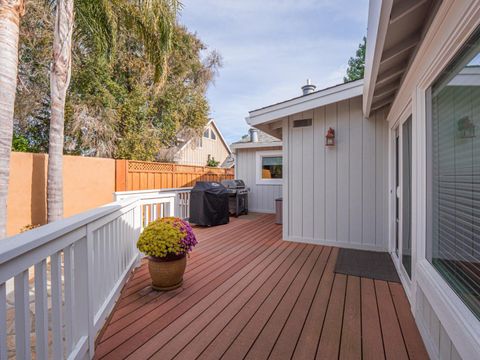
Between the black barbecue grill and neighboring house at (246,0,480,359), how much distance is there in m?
3.32

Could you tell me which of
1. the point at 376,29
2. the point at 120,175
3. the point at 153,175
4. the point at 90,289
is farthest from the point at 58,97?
the point at 376,29

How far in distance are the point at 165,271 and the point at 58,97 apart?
13.2ft

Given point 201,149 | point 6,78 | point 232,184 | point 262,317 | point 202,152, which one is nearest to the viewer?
point 262,317

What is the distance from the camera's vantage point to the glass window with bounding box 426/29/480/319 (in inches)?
48.5

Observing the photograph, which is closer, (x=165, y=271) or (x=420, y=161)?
(x=420, y=161)

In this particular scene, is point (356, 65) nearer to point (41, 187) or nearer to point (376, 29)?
point (376, 29)

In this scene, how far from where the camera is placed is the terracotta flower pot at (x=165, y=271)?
100 inches

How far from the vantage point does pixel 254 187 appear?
8375 mm

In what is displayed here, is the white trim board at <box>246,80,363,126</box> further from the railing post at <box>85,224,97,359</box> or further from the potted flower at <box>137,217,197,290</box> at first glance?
the railing post at <box>85,224,97,359</box>

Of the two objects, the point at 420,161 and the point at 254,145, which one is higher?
the point at 254,145

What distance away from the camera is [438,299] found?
1498mm

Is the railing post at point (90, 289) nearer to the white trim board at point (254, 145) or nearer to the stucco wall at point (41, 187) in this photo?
the stucco wall at point (41, 187)

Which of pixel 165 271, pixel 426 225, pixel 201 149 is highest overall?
pixel 201 149

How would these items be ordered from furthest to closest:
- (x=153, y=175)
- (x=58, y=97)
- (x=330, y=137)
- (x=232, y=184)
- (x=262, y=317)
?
(x=232, y=184) < (x=153, y=175) < (x=58, y=97) < (x=330, y=137) < (x=262, y=317)
